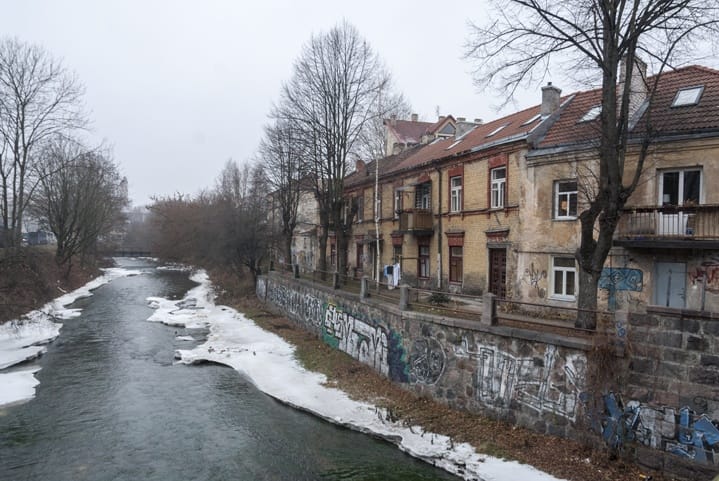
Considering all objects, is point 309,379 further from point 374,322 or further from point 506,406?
point 506,406

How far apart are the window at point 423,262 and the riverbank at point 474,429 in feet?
21.8

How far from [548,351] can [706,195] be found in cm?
756

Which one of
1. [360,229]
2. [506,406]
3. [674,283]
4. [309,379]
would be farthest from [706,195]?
[360,229]

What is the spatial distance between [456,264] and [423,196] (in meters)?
4.47

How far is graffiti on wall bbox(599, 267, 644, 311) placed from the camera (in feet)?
48.4

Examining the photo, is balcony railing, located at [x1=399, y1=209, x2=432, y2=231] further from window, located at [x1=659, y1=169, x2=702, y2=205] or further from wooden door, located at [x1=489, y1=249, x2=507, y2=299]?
window, located at [x1=659, y1=169, x2=702, y2=205]

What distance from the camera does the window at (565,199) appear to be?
16484 mm

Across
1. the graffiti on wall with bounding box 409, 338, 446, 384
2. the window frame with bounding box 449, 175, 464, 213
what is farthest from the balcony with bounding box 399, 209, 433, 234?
the graffiti on wall with bounding box 409, 338, 446, 384

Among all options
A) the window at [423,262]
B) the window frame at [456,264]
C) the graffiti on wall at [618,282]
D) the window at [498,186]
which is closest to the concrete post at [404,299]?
the graffiti on wall at [618,282]

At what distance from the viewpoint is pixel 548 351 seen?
10.5 m

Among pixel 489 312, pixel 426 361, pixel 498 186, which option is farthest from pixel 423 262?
pixel 489 312

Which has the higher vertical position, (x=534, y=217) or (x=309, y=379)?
(x=534, y=217)

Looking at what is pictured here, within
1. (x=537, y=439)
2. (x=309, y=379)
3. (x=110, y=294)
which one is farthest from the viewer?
(x=110, y=294)

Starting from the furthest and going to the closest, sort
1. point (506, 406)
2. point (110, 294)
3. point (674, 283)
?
point (110, 294), point (674, 283), point (506, 406)
